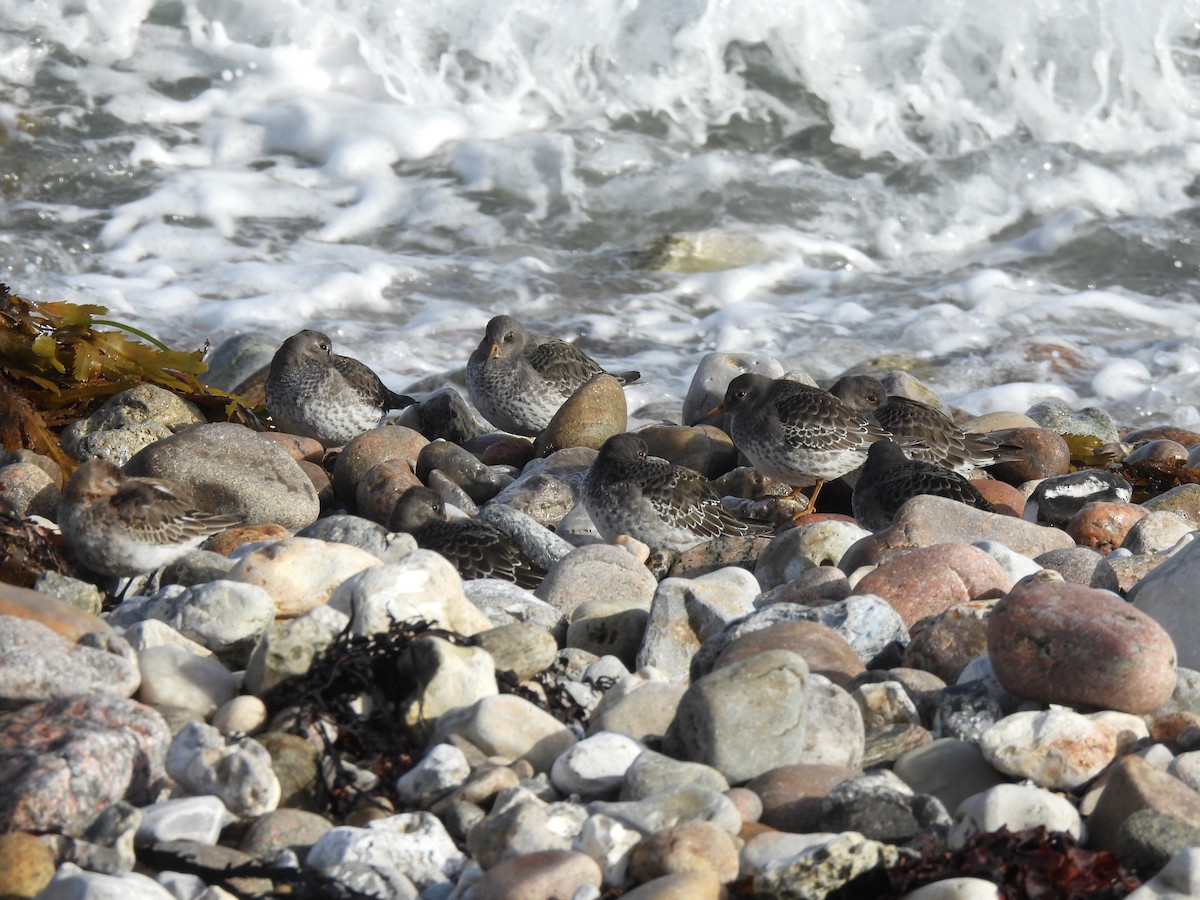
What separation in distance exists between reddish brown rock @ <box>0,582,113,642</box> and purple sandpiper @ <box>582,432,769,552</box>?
2768 mm

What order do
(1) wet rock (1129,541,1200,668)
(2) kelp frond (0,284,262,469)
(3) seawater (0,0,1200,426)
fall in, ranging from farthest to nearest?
(3) seawater (0,0,1200,426) → (2) kelp frond (0,284,262,469) → (1) wet rock (1129,541,1200,668)

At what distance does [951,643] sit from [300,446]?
416 cm

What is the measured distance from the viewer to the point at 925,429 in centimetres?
716

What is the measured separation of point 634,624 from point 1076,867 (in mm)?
1762

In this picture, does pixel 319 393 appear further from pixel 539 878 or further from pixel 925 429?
pixel 539 878

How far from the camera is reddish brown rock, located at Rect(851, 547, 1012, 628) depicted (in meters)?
4.34

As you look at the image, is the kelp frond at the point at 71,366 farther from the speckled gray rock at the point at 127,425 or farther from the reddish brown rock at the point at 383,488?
the reddish brown rock at the point at 383,488

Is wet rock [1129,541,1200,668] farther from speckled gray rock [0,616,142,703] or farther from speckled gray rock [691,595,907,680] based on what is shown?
speckled gray rock [0,616,142,703]

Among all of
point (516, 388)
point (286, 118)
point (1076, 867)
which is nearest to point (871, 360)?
point (516, 388)

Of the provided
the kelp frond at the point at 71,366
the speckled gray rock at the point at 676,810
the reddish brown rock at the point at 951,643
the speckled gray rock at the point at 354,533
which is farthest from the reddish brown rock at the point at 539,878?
the kelp frond at the point at 71,366

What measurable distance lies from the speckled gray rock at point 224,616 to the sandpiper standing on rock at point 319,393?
3.75 metres

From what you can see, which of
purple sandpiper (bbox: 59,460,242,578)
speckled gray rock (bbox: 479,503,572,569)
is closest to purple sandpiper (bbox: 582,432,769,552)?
speckled gray rock (bbox: 479,503,572,569)

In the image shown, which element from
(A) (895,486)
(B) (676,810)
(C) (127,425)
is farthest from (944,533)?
(C) (127,425)

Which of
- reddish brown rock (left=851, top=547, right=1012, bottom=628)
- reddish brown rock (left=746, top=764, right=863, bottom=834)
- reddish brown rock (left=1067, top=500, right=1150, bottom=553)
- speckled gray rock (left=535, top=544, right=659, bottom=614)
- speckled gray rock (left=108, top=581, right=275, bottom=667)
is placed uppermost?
reddish brown rock (left=746, top=764, right=863, bottom=834)
